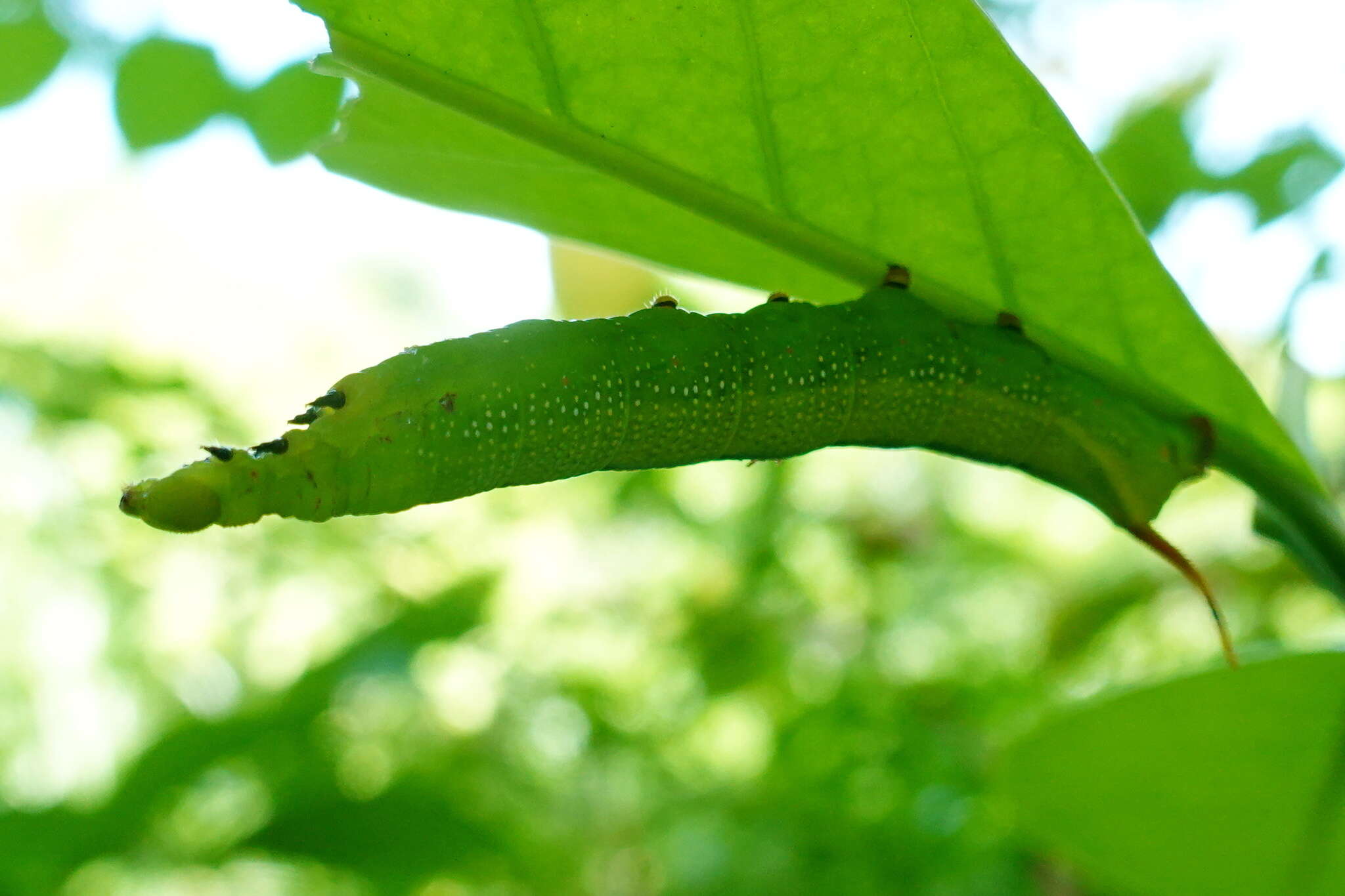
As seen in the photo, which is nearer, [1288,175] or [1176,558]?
[1176,558]

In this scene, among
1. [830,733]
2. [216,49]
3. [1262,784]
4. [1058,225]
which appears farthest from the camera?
[830,733]

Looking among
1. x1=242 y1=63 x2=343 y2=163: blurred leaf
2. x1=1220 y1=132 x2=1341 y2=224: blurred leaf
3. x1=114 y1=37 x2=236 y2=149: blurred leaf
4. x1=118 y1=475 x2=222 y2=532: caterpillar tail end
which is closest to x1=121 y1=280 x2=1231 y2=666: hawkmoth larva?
x1=118 y1=475 x2=222 y2=532: caterpillar tail end

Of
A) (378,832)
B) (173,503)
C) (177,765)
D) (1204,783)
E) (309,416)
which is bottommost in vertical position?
(1204,783)

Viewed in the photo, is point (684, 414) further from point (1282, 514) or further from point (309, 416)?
point (1282, 514)

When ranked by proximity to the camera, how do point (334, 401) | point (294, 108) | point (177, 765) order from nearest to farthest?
point (334, 401)
point (294, 108)
point (177, 765)

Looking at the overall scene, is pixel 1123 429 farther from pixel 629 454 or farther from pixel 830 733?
pixel 830 733

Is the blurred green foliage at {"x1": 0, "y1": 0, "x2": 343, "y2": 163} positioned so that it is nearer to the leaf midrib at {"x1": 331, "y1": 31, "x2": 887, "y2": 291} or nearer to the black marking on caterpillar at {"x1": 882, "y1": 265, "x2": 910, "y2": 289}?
the leaf midrib at {"x1": 331, "y1": 31, "x2": 887, "y2": 291}

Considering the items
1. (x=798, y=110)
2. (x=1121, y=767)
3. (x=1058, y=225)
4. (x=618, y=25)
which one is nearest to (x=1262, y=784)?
(x=1121, y=767)

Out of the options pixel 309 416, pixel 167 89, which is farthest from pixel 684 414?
pixel 167 89
